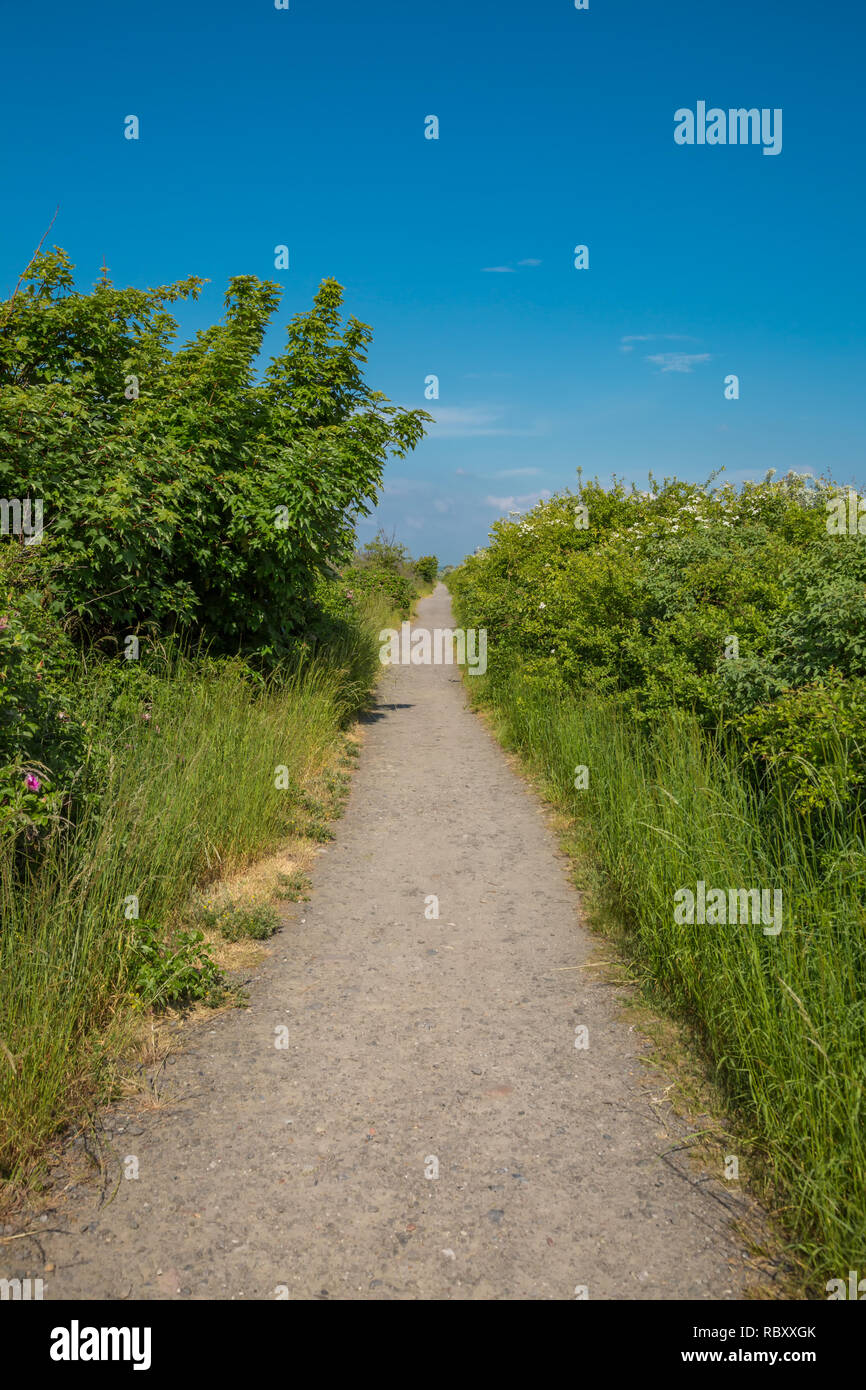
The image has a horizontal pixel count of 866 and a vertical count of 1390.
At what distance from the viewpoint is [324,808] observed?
6.95 m

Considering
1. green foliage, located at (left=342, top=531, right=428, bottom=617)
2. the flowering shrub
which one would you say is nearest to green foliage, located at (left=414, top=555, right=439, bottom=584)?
green foliage, located at (left=342, top=531, right=428, bottom=617)

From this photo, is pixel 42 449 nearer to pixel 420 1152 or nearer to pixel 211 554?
pixel 211 554

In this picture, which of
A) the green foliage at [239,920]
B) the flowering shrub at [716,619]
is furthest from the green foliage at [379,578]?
the green foliage at [239,920]

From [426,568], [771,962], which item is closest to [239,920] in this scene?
[771,962]

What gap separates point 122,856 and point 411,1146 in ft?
6.75

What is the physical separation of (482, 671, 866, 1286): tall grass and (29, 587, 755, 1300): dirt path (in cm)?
30

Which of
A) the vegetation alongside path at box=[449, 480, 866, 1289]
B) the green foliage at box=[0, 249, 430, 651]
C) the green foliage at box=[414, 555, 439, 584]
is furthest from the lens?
the green foliage at box=[414, 555, 439, 584]

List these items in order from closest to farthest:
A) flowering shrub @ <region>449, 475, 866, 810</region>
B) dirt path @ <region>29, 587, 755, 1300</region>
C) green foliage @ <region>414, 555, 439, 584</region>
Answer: dirt path @ <region>29, 587, 755, 1300</region>
flowering shrub @ <region>449, 475, 866, 810</region>
green foliage @ <region>414, 555, 439, 584</region>

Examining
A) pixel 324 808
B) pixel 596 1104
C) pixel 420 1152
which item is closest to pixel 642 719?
pixel 324 808

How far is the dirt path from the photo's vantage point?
7.75 feet

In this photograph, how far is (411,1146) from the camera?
9.57ft

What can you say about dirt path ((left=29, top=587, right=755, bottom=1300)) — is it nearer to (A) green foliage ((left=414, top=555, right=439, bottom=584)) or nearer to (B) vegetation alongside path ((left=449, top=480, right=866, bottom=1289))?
(B) vegetation alongside path ((left=449, top=480, right=866, bottom=1289))

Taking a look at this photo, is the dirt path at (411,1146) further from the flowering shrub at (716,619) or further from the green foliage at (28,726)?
the flowering shrub at (716,619)

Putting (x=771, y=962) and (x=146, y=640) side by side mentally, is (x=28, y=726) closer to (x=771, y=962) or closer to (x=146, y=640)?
(x=771, y=962)
